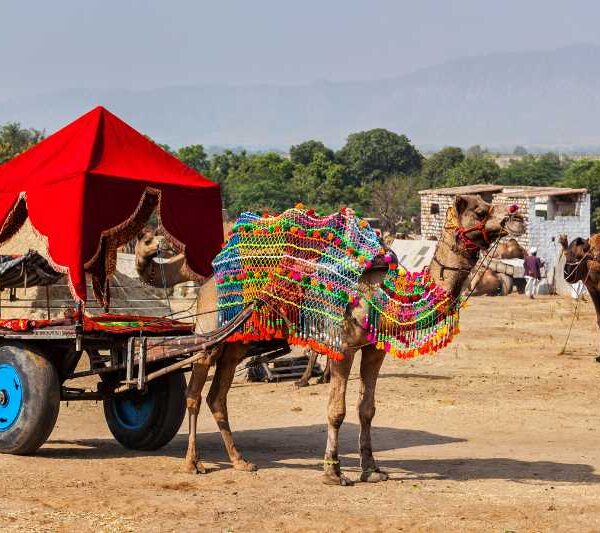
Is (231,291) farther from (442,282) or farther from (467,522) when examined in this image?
(467,522)

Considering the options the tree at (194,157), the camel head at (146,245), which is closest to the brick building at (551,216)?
the camel head at (146,245)

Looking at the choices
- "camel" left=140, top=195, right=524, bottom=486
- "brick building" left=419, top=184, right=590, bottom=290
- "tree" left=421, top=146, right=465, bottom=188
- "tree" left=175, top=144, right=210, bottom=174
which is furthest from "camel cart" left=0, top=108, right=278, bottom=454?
"tree" left=175, top=144, right=210, bottom=174

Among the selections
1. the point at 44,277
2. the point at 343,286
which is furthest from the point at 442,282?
the point at 44,277

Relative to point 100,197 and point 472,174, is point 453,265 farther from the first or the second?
point 472,174

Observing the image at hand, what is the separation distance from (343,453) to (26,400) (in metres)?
3.43

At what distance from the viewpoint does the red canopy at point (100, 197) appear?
10945 mm

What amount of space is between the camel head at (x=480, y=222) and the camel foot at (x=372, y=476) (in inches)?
88.1

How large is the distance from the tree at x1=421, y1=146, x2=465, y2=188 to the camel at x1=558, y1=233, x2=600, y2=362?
75217mm

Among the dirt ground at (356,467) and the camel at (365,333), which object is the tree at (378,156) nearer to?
the dirt ground at (356,467)

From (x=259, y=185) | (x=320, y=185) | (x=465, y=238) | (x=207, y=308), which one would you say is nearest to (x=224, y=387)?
(x=207, y=308)

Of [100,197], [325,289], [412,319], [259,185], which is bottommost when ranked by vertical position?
[412,319]

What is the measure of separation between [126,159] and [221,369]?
88.5 inches

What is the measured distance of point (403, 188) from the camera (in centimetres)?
9031

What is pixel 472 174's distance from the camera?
84438mm
